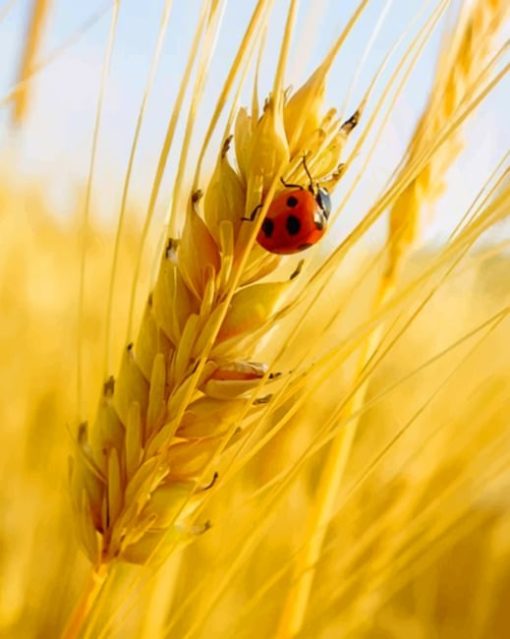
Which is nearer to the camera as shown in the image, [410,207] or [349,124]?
[349,124]

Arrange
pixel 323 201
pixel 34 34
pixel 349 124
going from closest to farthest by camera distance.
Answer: pixel 349 124, pixel 323 201, pixel 34 34

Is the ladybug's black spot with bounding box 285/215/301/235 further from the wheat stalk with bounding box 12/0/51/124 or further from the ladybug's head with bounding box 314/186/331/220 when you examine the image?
the wheat stalk with bounding box 12/0/51/124

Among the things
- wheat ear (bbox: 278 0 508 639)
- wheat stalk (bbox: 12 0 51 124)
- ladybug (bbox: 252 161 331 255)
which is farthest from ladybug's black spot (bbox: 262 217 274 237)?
wheat stalk (bbox: 12 0 51 124)

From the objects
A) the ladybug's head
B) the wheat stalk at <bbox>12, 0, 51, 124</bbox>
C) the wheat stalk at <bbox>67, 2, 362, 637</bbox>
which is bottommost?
the wheat stalk at <bbox>67, 2, 362, 637</bbox>

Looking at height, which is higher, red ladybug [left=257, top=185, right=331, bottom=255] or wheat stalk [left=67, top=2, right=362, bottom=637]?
red ladybug [left=257, top=185, right=331, bottom=255]

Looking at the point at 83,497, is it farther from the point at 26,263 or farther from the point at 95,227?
the point at 95,227

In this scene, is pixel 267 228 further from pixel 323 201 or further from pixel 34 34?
pixel 34 34

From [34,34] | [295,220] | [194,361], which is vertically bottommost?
[194,361]

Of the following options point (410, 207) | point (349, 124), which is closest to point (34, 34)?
point (410, 207)
